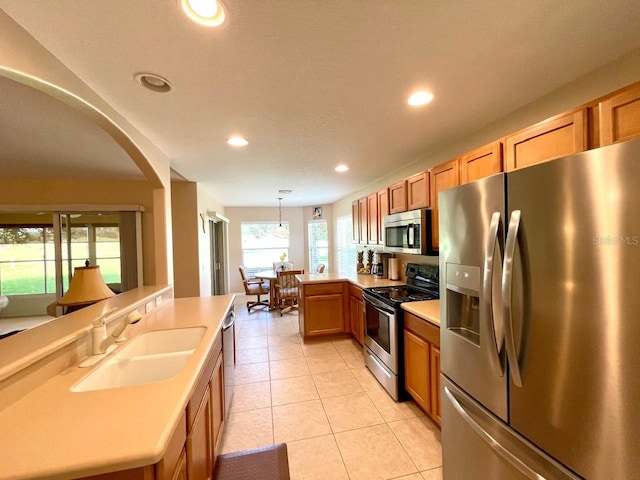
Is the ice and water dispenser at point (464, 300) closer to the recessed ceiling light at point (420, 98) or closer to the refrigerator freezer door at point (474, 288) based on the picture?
the refrigerator freezer door at point (474, 288)

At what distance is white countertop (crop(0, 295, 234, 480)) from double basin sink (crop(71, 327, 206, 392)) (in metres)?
0.11

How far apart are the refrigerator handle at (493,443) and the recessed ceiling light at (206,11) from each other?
2141mm

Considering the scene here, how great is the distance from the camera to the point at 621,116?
105 cm

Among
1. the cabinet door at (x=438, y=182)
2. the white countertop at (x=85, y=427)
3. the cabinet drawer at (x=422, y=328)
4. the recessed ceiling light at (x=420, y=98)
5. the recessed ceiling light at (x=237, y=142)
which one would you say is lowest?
the cabinet drawer at (x=422, y=328)

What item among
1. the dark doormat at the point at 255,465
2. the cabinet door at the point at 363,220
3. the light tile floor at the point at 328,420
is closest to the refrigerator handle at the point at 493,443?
the light tile floor at the point at 328,420

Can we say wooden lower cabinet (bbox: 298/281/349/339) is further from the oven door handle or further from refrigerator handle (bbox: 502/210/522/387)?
refrigerator handle (bbox: 502/210/522/387)

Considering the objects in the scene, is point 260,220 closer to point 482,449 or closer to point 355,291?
point 355,291

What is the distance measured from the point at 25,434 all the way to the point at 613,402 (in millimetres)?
1859

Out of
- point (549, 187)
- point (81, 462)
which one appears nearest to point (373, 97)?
point (549, 187)

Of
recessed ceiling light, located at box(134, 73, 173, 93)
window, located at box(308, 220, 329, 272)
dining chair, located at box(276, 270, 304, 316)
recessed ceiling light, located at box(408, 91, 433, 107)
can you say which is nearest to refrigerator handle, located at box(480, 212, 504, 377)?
recessed ceiling light, located at box(408, 91, 433, 107)

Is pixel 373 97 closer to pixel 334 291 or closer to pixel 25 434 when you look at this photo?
pixel 25 434

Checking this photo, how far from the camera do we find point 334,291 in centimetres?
377

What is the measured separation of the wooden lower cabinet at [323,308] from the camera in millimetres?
3697

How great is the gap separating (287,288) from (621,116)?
5.00 metres
